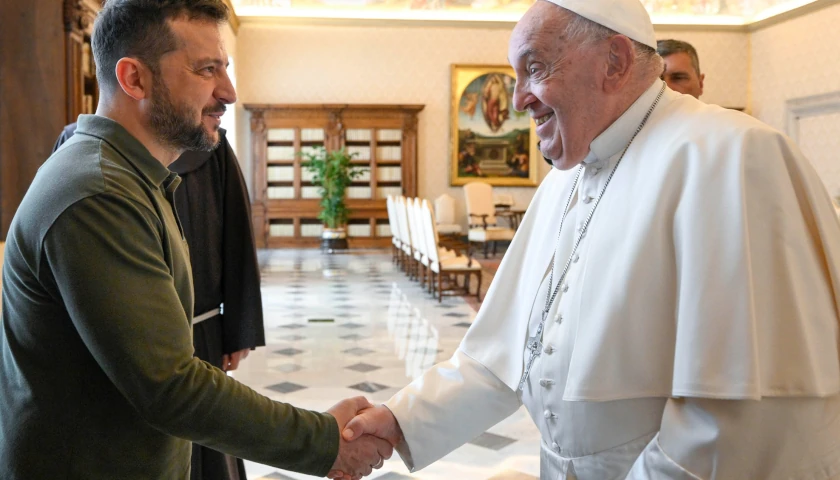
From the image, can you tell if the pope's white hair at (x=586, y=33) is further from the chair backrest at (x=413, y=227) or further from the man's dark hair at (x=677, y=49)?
the chair backrest at (x=413, y=227)

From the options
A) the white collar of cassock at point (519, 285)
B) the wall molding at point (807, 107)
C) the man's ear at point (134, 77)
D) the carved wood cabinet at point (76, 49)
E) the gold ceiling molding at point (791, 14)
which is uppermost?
the gold ceiling molding at point (791, 14)

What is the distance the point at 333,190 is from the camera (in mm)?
15094

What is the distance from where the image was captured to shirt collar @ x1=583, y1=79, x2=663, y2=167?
1852 mm

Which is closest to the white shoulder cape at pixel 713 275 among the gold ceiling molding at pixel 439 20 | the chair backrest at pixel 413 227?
the chair backrest at pixel 413 227

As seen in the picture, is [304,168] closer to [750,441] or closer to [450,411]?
[450,411]

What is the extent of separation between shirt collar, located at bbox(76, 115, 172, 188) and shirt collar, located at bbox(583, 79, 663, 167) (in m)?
0.98

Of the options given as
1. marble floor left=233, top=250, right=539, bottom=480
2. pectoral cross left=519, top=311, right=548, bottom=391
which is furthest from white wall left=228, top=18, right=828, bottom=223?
pectoral cross left=519, top=311, right=548, bottom=391

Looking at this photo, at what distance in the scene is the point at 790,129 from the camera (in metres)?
16.4

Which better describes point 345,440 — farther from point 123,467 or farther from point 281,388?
point 281,388

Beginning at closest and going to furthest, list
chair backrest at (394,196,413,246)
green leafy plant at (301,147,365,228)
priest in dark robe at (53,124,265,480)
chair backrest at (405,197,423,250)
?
priest in dark robe at (53,124,265,480) → chair backrest at (405,197,423,250) → chair backrest at (394,196,413,246) → green leafy plant at (301,147,365,228)

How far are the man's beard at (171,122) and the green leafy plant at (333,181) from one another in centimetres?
1329

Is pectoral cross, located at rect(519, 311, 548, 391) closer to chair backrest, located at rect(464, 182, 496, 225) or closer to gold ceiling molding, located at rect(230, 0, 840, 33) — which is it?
chair backrest, located at rect(464, 182, 496, 225)

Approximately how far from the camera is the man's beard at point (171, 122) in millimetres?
1647

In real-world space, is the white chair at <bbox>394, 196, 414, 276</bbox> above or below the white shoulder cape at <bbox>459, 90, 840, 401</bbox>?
below
